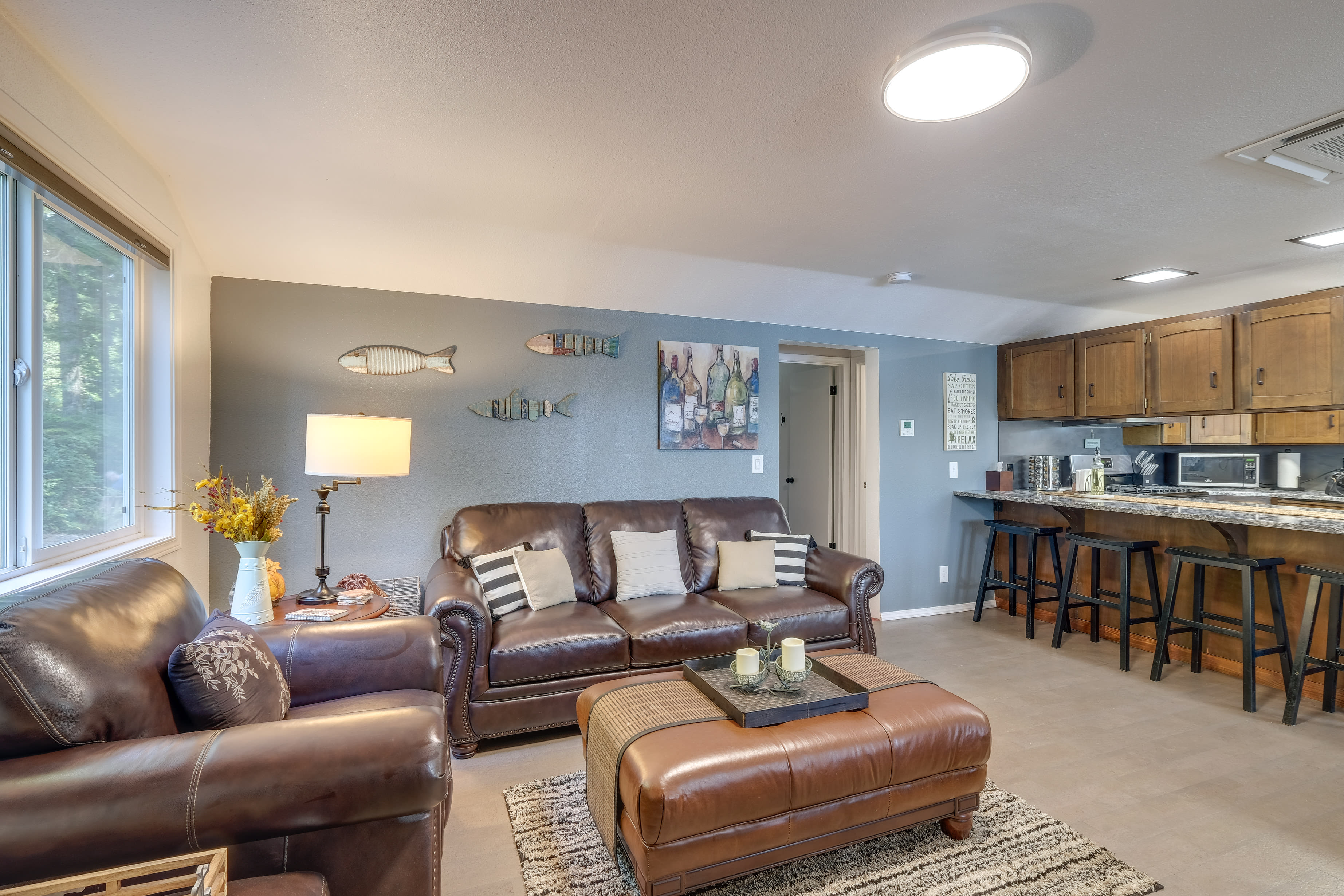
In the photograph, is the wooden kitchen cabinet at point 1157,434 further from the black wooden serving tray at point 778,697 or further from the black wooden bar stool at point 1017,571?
the black wooden serving tray at point 778,697

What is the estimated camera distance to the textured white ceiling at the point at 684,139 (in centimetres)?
153

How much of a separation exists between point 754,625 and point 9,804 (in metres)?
2.46

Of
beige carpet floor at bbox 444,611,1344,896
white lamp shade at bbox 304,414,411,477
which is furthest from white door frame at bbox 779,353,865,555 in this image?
white lamp shade at bbox 304,414,411,477

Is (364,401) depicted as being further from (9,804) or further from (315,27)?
(9,804)

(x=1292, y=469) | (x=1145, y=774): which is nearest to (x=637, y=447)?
(x=1145, y=774)

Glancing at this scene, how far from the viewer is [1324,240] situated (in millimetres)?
3104

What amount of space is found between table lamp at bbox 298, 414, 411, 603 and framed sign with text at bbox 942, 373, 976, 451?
3.90 meters

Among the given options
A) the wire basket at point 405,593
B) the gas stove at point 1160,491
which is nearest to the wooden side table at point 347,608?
the wire basket at point 405,593

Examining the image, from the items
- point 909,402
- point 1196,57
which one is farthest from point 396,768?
point 909,402

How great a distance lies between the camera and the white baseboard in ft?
15.0

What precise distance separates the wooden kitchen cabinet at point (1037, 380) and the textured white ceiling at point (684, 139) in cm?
107

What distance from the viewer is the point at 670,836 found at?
154 cm

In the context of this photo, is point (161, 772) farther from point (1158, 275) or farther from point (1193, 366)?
point (1193, 366)

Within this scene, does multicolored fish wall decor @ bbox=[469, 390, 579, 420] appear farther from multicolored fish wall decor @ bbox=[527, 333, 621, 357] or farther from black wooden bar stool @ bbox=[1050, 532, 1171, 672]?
black wooden bar stool @ bbox=[1050, 532, 1171, 672]
